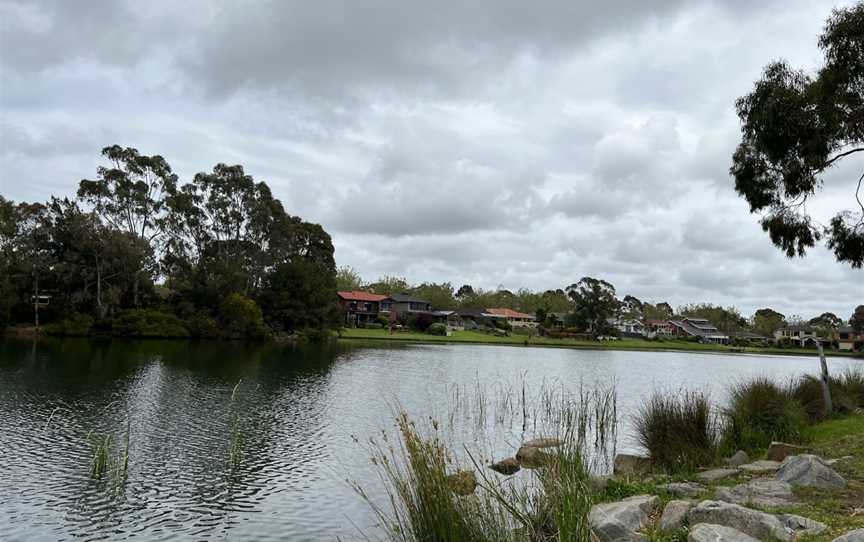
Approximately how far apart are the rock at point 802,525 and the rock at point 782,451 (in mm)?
6457

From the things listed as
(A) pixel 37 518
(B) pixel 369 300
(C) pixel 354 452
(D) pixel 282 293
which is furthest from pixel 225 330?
(A) pixel 37 518

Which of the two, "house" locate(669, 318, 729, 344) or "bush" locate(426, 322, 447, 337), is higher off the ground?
"house" locate(669, 318, 729, 344)

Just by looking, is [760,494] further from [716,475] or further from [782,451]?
[782,451]

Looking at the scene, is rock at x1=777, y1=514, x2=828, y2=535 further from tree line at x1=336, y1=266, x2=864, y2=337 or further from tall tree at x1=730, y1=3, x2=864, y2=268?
tree line at x1=336, y1=266, x2=864, y2=337

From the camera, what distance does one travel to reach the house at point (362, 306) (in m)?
106

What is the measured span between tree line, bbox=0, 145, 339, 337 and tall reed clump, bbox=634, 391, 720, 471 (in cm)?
5658

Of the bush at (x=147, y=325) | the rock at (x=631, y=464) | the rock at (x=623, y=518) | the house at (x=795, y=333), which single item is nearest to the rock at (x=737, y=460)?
the rock at (x=631, y=464)

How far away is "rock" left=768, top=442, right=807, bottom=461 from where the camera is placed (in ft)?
43.5

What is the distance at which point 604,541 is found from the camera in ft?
24.6

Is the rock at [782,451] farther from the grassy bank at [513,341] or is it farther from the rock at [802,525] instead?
the grassy bank at [513,341]

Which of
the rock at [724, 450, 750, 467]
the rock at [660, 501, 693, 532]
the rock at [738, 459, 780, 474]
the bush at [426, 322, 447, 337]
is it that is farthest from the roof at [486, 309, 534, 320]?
the rock at [660, 501, 693, 532]

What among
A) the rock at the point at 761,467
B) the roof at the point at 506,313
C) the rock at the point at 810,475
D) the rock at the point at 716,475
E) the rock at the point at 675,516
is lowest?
the rock at the point at 716,475

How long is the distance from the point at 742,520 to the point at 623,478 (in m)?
5.48

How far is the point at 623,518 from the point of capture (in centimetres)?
823
